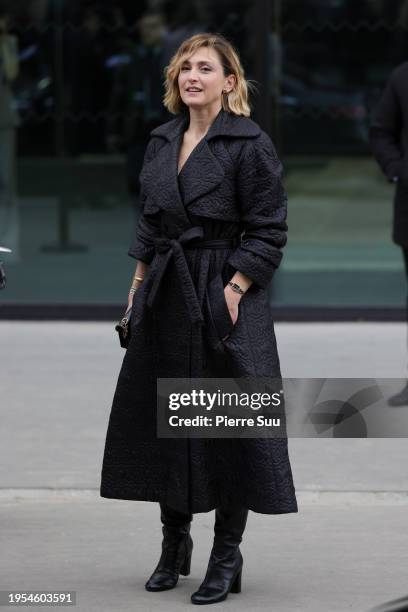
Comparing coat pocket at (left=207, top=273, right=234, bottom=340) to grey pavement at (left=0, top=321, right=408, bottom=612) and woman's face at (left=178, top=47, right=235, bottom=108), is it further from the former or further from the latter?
grey pavement at (left=0, top=321, right=408, bottom=612)

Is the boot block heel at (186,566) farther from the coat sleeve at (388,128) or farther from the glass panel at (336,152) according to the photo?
the glass panel at (336,152)

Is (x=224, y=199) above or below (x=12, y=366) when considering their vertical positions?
above

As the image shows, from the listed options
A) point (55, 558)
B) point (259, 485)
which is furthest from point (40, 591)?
point (259, 485)

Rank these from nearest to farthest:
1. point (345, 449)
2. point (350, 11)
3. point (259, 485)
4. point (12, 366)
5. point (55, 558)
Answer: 1. point (259, 485)
2. point (55, 558)
3. point (345, 449)
4. point (12, 366)
5. point (350, 11)

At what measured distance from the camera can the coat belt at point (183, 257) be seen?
206 inches

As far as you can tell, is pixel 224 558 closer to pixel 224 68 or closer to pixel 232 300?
pixel 232 300

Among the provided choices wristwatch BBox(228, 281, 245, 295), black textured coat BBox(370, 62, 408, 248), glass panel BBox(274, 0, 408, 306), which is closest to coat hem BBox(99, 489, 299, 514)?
wristwatch BBox(228, 281, 245, 295)

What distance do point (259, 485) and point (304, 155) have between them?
5.97m

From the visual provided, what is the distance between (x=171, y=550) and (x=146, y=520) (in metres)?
0.92

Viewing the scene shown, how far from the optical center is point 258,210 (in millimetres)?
5258

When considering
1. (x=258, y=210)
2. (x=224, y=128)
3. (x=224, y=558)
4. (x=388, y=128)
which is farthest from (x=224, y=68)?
(x=388, y=128)

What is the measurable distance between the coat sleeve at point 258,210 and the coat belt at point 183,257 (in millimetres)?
103

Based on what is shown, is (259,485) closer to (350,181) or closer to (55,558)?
(55,558)

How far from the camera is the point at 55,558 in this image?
584 centimetres
